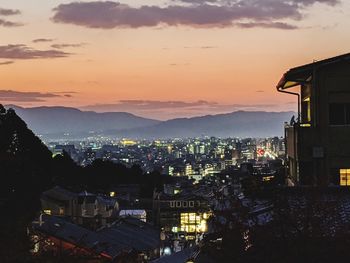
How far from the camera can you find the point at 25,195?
27.5 meters

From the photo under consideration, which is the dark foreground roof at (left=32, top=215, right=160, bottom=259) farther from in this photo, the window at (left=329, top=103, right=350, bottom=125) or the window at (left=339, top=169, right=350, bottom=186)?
the window at (left=329, top=103, right=350, bottom=125)

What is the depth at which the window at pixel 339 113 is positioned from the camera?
45.1 ft

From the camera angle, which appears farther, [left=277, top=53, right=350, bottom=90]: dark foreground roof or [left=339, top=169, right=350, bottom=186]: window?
[left=339, top=169, right=350, bottom=186]: window

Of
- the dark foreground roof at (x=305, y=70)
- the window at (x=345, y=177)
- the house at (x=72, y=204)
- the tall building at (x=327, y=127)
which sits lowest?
the house at (x=72, y=204)

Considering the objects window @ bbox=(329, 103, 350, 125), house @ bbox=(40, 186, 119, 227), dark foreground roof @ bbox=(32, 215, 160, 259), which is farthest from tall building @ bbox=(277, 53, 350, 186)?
house @ bbox=(40, 186, 119, 227)

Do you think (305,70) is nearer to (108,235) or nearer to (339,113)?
(339,113)

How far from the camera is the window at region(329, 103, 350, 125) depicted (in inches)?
542

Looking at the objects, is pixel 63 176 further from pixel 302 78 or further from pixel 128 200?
pixel 302 78

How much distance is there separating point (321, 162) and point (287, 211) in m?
6.00

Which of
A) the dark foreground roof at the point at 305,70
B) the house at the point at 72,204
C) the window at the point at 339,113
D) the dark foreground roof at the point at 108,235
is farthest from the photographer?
the house at the point at 72,204

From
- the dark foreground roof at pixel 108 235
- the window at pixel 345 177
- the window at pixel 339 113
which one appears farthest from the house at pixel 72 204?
the window at pixel 339 113

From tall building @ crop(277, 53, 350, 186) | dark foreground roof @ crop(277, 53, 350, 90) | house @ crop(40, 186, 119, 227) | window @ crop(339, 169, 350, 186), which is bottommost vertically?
house @ crop(40, 186, 119, 227)

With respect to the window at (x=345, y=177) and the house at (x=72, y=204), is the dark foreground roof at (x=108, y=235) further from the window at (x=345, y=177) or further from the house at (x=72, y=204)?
the house at (x=72, y=204)

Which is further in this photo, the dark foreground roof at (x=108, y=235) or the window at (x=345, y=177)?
the dark foreground roof at (x=108, y=235)
